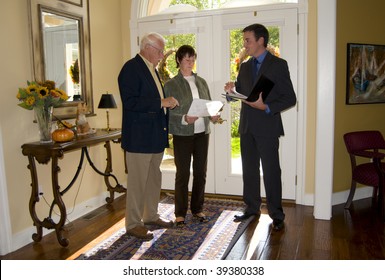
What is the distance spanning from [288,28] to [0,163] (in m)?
3.06

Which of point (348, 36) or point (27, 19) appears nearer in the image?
point (27, 19)

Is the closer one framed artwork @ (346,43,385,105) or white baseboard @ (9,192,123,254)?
white baseboard @ (9,192,123,254)

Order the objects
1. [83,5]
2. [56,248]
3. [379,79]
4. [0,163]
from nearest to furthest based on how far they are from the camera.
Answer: [0,163] < [56,248] < [83,5] < [379,79]

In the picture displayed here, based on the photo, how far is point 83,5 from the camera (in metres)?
3.73

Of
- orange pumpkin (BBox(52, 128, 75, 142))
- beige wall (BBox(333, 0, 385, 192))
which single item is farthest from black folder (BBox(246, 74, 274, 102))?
orange pumpkin (BBox(52, 128, 75, 142))

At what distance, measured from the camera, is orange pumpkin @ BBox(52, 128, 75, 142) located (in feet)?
10.1

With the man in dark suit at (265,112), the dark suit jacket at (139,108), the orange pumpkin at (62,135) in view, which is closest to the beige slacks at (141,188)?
the dark suit jacket at (139,108)

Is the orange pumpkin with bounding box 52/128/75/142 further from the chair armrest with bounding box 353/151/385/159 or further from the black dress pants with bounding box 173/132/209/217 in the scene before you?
the chair armrest with bounding box 353/151/385/159

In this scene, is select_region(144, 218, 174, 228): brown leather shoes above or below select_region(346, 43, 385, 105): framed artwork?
below

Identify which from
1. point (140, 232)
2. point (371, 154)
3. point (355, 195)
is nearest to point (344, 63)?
point (371, 154)

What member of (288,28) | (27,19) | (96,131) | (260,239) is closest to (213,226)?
(260,239)

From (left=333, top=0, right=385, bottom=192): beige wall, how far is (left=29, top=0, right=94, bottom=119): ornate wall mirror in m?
2.66

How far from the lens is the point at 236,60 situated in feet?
13.5

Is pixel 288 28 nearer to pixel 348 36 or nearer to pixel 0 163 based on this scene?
pixel 348 36
